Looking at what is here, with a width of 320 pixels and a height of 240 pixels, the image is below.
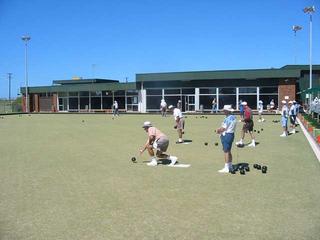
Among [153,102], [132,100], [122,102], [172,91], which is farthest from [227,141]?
[122,102]

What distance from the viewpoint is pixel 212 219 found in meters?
6.55

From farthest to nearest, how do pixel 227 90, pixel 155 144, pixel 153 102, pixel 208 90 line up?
pixel 153 102 < pixel 208 90 < pixel 227 90 < pixel 155 144

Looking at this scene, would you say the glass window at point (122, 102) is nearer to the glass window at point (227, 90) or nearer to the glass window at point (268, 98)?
the glass window at point (227, 90)

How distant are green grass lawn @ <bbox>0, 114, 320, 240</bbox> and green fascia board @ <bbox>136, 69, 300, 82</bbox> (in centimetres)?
3477

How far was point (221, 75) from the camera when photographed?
4978 centimetres

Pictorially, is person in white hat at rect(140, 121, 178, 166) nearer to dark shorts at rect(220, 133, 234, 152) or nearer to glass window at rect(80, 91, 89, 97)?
dark shorts at rect(220, 133, 234, 152)

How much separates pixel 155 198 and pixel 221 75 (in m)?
42.9

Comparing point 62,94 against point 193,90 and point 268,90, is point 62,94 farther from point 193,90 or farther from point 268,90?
point 268,90

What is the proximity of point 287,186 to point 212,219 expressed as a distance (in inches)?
116

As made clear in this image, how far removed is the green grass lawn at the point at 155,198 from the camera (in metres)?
6.09

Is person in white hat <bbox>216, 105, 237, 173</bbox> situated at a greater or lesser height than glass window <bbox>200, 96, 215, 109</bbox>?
lesser

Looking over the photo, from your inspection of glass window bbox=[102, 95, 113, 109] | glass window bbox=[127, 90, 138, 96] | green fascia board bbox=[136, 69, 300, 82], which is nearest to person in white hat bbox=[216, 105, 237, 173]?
green fascia board bbox=[136, 69, 300, 82]

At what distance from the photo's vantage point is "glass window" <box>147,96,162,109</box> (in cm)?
5466

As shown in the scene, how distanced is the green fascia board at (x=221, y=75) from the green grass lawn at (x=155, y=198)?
3477 cm
